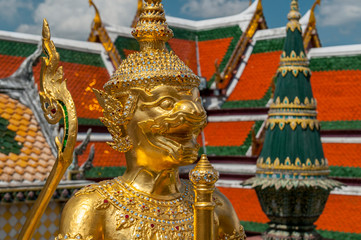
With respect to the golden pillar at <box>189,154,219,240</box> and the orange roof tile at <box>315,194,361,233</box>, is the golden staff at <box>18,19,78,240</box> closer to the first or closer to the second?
the golden pillar at <box>189,154,219,240</box>

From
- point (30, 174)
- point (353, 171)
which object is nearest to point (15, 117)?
point (30, 174)

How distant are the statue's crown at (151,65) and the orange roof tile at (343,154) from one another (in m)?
9.57

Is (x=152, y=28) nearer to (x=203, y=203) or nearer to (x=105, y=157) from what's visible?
(x=203, y=203)

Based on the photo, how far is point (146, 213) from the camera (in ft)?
11.9

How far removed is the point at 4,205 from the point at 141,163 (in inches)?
125

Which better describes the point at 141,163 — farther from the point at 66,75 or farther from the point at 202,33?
the point at 202,33

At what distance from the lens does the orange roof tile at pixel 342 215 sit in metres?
11.4

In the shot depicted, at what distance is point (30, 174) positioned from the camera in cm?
667

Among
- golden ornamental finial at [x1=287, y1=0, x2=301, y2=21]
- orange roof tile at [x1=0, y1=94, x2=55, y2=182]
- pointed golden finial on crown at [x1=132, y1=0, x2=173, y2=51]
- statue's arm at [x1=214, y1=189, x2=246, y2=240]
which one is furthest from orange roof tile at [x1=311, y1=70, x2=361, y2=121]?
pointed golden finial on crown at [x1=132, y1=0, x2=173, y2=51]

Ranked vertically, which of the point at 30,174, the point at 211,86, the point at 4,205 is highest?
the point at 211,86

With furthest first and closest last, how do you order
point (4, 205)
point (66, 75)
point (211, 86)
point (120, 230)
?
point (211, 86) → point (66, 75) → point (4, 205) → point (120, 230)

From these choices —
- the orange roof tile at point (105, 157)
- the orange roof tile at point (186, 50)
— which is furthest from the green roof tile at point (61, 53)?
the orange roof tile at point (186, 50)

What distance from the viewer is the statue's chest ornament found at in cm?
355

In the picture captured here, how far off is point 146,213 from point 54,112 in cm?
87
